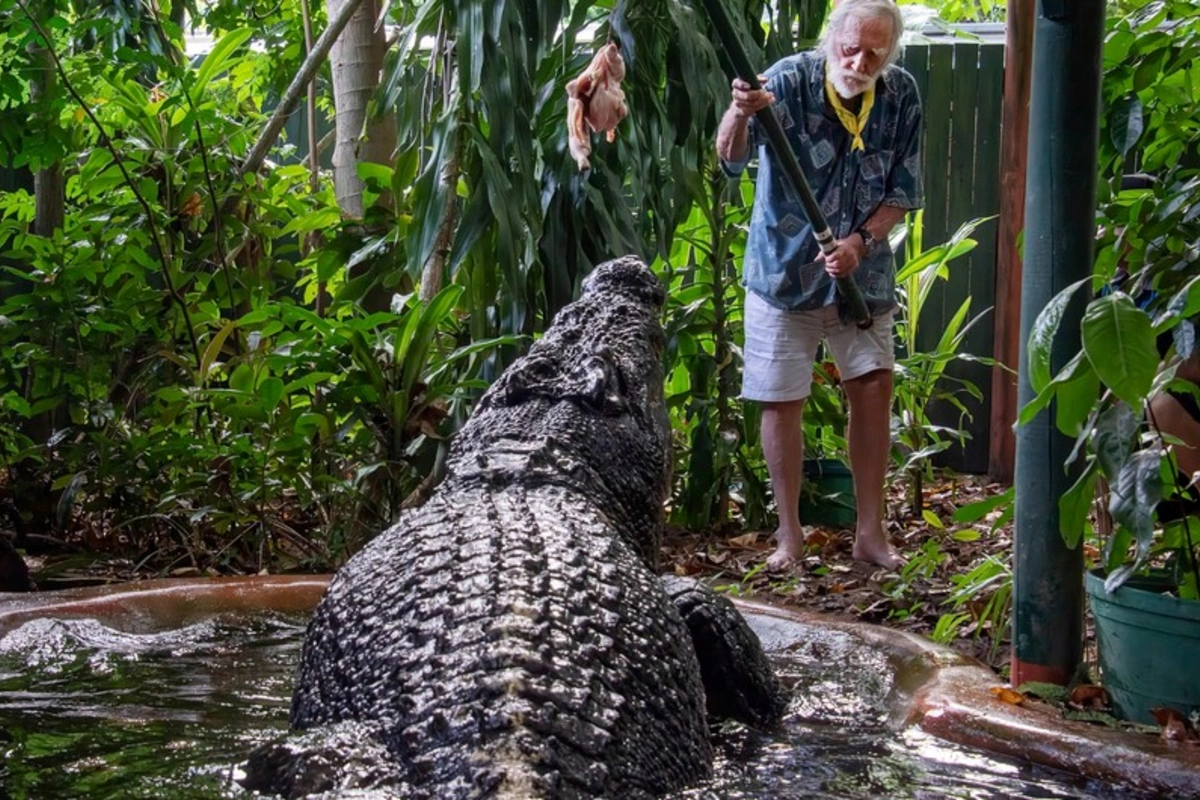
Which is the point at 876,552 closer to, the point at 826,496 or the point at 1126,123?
the point at 826,496

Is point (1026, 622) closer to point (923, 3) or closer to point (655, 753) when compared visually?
point (655, 753)

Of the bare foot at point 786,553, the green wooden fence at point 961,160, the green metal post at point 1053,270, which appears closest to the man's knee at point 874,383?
the bare foot at point 786,553

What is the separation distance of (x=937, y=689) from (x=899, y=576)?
1.58m

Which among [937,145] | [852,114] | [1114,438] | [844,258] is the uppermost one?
[937,145]

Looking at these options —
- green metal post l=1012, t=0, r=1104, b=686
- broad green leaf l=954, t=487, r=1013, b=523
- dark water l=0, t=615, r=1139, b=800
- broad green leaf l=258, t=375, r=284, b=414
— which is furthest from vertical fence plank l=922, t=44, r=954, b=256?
green metal post l=1012, t=0, r=1104, b=686

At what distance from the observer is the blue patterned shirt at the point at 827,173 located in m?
4.62

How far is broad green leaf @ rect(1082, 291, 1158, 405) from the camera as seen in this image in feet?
7.07

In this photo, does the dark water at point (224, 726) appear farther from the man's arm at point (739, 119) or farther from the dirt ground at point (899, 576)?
the man's arm at point (739, 119)

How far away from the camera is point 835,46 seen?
14.7 ft

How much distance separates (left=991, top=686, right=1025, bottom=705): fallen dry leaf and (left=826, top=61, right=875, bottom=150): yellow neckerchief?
92.9 inches

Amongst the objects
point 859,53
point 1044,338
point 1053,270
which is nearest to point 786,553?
point 859,53

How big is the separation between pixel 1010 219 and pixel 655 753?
5.23 meters

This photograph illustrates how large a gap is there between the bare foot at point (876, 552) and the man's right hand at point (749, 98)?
1.61 meters

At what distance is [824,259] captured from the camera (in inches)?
175
